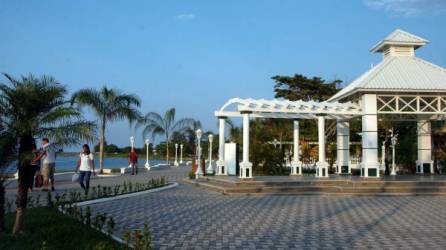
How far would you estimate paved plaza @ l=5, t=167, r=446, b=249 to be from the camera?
26.8ft

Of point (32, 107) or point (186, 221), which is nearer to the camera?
point (32, 107)

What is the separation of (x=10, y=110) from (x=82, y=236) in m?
2.55

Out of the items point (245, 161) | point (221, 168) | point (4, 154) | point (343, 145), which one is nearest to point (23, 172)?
point (4, 154)

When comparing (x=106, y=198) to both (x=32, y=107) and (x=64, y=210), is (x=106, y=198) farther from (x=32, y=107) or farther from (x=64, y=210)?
(x=32, y=107)

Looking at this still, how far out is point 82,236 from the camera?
8.00 m

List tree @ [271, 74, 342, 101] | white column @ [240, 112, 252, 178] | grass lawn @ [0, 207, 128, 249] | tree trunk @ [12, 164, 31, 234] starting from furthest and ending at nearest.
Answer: tree @ [271, 74, 342, 101] → white column @ [240, 112, 252, 178] → tree trunk @ [12, 164, 31, 234] → grass lawn @ [0, 207, 128, 249]

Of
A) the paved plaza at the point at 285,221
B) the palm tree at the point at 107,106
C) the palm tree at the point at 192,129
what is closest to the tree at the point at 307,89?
the palm tree at the point at 192,129

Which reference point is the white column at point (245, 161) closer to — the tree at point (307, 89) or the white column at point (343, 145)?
the white column at point (343, 145)

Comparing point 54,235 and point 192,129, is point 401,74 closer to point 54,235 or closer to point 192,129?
point 54,235

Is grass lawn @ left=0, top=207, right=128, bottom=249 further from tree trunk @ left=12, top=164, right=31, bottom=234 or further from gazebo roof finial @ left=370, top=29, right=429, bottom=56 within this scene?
gazebo roof finial @ left=370, top=29, right=429, bottom=56

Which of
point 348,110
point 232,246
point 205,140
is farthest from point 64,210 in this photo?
point 205,140

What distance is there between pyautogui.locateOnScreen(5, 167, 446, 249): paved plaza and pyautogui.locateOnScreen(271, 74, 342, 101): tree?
29.5m

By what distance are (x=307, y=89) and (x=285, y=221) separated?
118ft

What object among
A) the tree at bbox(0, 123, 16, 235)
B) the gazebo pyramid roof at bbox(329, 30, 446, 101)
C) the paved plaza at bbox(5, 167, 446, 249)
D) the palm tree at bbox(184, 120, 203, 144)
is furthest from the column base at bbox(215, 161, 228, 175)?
the palm tree at bbox(184, 120, 203, 144)
